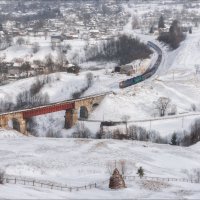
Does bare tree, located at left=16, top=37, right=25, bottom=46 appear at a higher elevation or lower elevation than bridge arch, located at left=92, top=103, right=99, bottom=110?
lower

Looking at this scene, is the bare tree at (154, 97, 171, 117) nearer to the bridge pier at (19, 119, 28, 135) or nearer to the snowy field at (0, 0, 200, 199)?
the snowy field at (0, 0, 200, 199)

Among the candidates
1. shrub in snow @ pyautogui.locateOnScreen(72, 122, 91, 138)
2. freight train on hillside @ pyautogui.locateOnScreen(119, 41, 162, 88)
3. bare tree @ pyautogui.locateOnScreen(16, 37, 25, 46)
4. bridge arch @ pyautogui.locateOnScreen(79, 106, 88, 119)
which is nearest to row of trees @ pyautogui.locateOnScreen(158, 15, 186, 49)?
freight train on hillside @ pyautogui.locateOnScreen(119, 41, 162, 88)

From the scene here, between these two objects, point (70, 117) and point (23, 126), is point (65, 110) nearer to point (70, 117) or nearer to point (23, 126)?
point (70, 117)

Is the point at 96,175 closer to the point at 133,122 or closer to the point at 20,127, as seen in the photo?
the point at 20,127

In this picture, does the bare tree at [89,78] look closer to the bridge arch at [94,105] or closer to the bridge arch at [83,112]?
the bridge arch at [94,105]

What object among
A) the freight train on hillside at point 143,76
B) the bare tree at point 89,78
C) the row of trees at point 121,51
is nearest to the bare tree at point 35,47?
the row of trees at point 121,51

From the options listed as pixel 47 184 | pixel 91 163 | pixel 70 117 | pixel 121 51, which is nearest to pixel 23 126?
pixel 70 117
